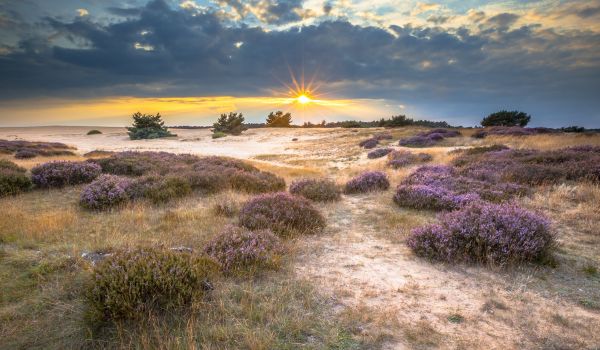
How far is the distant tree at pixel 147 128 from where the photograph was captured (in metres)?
51.4

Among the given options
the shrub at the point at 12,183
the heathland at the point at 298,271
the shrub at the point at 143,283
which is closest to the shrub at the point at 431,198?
the heathland at the point at 298,271

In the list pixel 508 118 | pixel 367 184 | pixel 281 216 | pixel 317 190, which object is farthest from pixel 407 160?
pixel 508 118

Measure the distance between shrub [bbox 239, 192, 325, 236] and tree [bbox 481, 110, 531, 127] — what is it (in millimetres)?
47425

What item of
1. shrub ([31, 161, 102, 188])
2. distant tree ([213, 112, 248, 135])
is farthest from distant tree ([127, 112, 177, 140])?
shrub ([31, 161, 102, 188])

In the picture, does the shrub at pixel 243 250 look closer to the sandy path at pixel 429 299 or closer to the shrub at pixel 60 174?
the sandy path at pixel 429 299

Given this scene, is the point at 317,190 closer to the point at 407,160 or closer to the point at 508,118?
the point at 407,160

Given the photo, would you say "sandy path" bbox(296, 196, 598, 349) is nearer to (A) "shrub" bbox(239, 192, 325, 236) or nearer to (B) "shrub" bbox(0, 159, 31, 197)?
(A) "shrub" bbox(239, 192, 325, 236)

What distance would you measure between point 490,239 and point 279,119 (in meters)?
75.9

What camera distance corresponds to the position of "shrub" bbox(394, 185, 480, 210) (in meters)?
8.54

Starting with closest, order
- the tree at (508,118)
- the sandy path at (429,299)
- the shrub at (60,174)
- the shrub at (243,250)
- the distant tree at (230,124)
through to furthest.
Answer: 1. the sandy path at (429,299)
2. the shrub at (243,250)
3. the shrub at (60,174)
4. the tree at (508,118)
5. the distant tree at (230,124)

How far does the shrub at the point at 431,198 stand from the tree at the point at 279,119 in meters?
69.3

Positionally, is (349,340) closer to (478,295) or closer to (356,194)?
(478,295)

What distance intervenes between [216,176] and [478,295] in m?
9.47

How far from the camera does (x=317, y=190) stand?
10.5m
